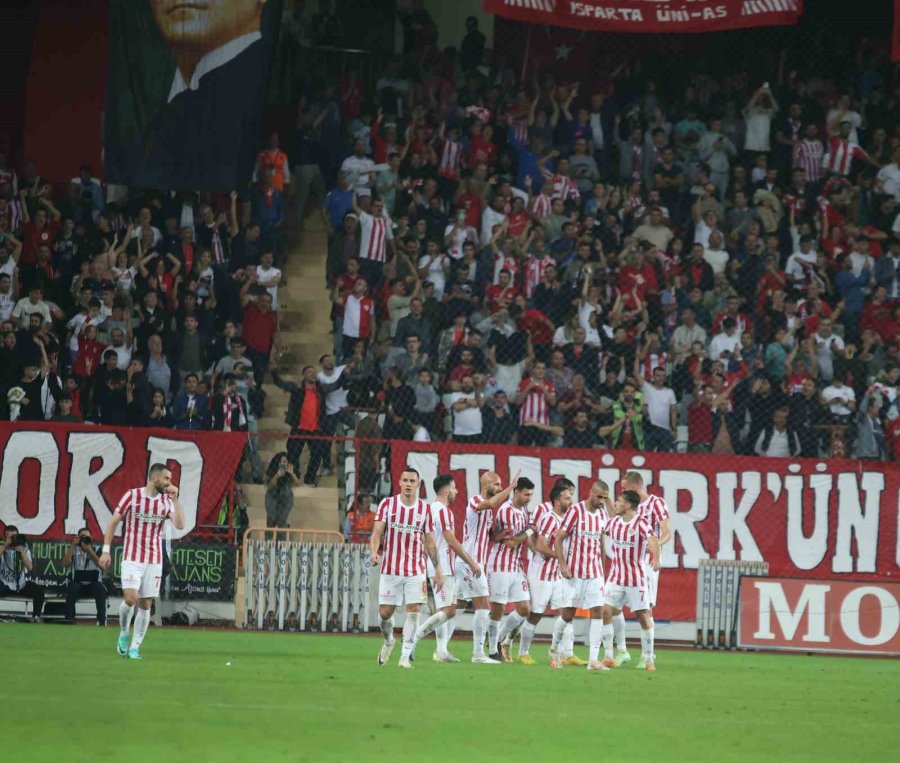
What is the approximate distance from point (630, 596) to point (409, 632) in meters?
2.90

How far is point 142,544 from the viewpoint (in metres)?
18.2

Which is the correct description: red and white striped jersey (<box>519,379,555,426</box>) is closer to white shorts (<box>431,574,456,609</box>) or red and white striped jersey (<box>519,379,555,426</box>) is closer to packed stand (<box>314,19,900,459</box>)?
packed stand (<box>314,19,900,459</box>)

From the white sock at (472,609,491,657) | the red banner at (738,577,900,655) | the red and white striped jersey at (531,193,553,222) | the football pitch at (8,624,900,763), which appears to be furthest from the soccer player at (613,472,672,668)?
the red and white striped jersey at (531,193,553,222)

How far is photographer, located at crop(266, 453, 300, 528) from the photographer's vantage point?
25.2 metres

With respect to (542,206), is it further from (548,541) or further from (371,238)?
(548,541)

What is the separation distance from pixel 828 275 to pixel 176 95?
36.8 ft

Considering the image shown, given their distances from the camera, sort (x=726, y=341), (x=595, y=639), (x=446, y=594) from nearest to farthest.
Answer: (x=595, y=639) < (x=446, y=594) < (x=726, y=341)

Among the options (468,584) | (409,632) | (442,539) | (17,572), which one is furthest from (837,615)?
(17,572)

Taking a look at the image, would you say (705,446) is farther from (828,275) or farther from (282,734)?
(282,734)

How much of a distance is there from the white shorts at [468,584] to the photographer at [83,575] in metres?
6.70

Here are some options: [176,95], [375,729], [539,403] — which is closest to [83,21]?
[176,95]

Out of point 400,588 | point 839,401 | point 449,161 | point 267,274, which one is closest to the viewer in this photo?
point 400,588

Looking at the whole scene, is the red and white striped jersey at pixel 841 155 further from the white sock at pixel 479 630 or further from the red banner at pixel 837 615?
the white sock at pixel 479 630

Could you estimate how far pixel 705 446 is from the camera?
2591 centimetres
